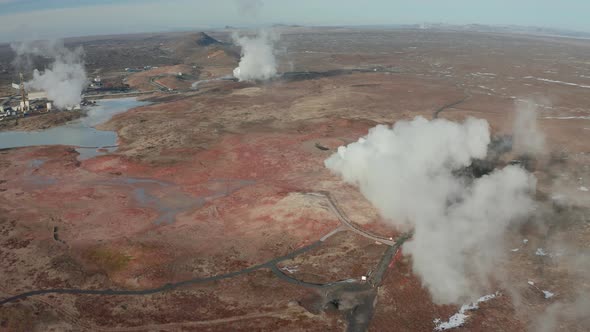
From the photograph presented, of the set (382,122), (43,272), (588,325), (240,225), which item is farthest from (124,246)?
(382,122)

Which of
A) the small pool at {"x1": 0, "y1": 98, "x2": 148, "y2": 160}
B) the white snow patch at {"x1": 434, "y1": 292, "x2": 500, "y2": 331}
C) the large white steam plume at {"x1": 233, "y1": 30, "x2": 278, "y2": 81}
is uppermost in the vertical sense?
the large white steam plume at {"x1": 233, "y1": 30, "x2": 278, "y2": 81}

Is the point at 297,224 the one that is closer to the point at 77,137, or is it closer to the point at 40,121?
the point at 77,137

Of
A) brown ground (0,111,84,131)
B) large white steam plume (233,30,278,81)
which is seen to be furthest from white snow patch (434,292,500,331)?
large white steam plume (233,30,278,81)

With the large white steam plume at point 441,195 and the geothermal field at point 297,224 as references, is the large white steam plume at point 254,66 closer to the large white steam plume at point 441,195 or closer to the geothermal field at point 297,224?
the geothermal field at point 297,224

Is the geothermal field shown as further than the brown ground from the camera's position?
No

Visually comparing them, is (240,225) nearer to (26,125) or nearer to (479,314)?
(479,314)

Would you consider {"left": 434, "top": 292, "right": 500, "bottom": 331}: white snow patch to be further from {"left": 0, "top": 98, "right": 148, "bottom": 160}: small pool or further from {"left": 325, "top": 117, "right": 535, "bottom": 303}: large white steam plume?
{"left": 0, "top": 98, "right": 148, "bottom": 160}: small pool

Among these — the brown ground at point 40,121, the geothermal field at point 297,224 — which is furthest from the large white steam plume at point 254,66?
the brown ground at point 40,121
